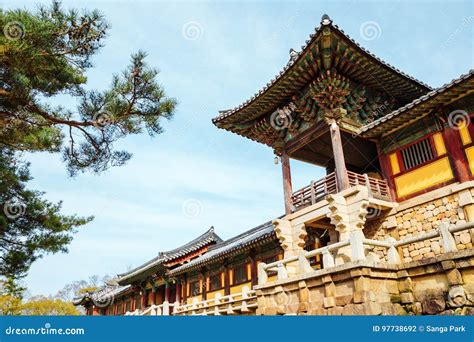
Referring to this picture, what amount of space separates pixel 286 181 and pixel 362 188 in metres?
4.01

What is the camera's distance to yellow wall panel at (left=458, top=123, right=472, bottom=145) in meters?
11.3

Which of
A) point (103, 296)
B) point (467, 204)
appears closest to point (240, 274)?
point (467, 204)

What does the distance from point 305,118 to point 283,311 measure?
7.53 meters

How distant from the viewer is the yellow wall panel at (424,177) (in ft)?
38.5

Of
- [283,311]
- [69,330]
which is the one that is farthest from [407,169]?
[69,330]

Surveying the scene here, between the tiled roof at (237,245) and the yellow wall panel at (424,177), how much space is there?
250 inches

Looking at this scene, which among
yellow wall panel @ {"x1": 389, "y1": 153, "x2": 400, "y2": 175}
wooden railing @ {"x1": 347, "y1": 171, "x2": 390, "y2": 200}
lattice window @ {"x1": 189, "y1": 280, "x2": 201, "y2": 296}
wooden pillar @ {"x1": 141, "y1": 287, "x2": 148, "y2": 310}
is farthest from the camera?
wooden pillar @ {"x1": 141, "y1": 287, "x2": 148, "y2": 310}

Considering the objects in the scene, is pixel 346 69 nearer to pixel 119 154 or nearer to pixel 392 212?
pixel 392 212

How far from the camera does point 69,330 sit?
4949mm

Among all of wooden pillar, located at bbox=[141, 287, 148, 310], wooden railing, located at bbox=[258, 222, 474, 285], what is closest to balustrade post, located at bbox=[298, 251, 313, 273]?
wooden railing, located at bbox=[258, 222, 474, 285]

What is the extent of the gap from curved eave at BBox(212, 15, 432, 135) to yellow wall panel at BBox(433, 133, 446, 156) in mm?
3038

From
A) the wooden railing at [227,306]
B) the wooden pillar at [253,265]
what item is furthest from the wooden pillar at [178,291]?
the wooden pillar at [253,265]

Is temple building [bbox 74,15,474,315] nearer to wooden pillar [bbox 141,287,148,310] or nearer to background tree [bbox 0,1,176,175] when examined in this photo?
background tree [bbox 0,1,176,175]

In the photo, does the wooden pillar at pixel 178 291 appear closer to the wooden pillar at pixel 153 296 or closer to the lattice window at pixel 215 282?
the lattice window at pixel 215 282
